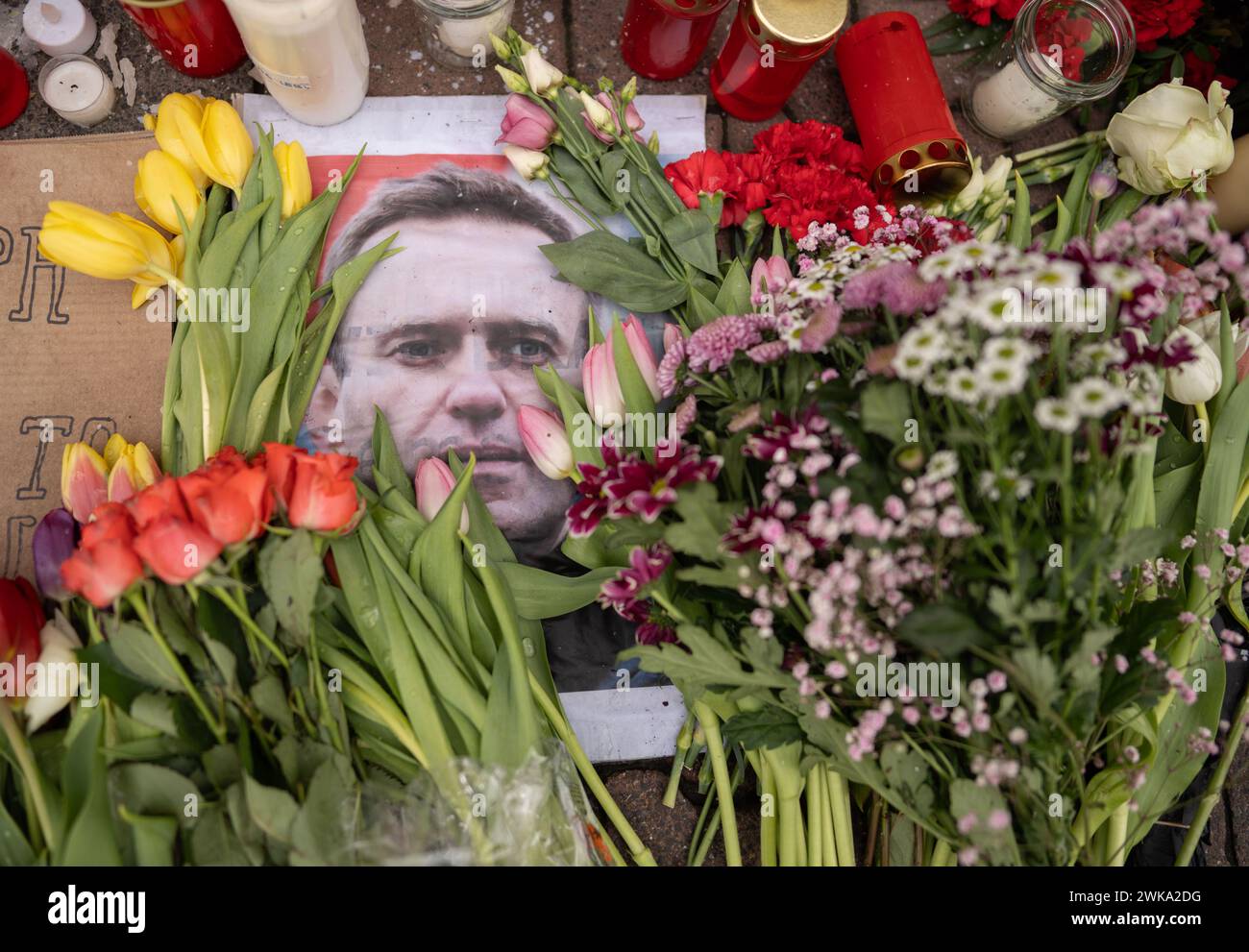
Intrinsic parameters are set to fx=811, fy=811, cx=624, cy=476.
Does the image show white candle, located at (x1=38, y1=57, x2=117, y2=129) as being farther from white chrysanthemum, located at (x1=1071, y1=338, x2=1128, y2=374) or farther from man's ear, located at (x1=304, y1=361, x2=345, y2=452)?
white chrysanthemum, located at (x1=1071, y1=338, x2=1128, y2=374)

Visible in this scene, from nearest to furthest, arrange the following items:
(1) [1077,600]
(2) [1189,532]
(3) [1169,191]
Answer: (1) [1077,600] < (2) [1189,532] < (3) [1169,191]

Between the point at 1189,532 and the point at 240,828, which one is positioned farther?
the point at 1189,532

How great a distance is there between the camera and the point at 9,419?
2.08 feet

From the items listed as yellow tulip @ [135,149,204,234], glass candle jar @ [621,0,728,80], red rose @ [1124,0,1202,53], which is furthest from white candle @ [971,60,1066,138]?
yellow tulip @ [135,149,204,234]

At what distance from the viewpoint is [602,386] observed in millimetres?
578

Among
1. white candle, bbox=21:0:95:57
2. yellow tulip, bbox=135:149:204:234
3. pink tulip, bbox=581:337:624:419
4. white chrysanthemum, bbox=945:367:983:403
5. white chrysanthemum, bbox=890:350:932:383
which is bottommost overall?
white chrysanthemum, bbox=945:367:983:403

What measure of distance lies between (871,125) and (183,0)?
56 centimetres

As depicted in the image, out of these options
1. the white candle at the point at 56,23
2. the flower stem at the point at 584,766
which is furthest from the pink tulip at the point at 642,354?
the white candle at the point at 56,23

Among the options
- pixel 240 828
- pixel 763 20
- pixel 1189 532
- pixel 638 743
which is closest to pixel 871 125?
pixel 763 20

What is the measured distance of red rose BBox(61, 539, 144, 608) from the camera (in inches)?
16.5

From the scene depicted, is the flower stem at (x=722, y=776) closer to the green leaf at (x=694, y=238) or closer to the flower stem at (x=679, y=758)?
the flower stem at (x=679, y=758)

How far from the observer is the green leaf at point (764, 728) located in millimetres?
512

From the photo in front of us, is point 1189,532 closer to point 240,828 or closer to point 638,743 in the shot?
point 638,743

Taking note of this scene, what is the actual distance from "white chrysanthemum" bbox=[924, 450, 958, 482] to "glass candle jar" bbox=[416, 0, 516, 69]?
20.0 inches
